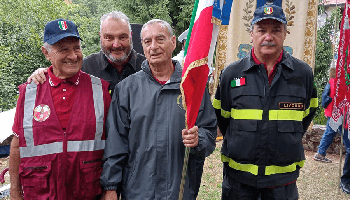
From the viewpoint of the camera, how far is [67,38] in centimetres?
216

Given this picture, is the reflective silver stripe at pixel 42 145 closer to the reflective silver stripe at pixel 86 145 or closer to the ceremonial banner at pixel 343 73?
the reflective silver stripe at pixel 86 145

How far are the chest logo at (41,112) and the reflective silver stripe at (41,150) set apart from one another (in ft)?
0.60

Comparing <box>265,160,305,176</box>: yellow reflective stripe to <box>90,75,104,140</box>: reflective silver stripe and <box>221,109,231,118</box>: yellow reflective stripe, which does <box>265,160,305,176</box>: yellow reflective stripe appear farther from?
<box>90,75,104,140</box>: reflective silver stripe

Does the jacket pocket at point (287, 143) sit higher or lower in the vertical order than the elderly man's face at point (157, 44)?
lower

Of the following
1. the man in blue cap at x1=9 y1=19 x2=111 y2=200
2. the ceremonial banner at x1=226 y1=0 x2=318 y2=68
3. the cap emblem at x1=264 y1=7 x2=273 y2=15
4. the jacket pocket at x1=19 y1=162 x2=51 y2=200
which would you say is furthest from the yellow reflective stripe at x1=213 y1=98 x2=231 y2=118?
the ceremonial banner at x1=226 y1=0 x2=318 y2=68

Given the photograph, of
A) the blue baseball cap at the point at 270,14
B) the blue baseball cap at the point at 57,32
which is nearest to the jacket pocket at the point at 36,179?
the blue baseball cap at the point at 57,32

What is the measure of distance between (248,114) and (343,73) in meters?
2.57

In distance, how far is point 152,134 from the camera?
6.72 ft

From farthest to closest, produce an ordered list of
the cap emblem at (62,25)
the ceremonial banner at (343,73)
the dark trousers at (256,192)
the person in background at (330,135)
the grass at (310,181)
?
the person in background at (330,135) → the grass at (310,181) → the ceremonial banner at (343,73) → the dark trousers at (256,192) → the cap emblem at (62,25)

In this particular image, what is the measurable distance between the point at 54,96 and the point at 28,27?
30.5ft

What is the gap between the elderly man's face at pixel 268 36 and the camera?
2410mm

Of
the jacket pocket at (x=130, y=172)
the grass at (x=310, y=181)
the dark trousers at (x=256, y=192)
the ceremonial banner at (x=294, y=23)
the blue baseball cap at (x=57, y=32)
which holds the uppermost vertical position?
the ceremonial banner at (x=294, y=23)

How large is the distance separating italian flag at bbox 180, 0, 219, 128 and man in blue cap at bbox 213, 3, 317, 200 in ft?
2.23

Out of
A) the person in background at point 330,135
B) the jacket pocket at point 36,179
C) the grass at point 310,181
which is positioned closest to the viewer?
the jacket pocket at point 36,179
